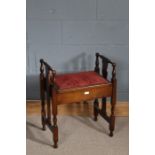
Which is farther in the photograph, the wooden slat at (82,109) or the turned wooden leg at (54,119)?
the wooden slat at (82,109)

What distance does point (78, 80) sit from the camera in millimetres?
2660

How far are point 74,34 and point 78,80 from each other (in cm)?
52

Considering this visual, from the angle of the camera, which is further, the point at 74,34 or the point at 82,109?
the point at 82,109

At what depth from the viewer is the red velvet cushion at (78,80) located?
2.59 m

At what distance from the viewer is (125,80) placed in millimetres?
3150
